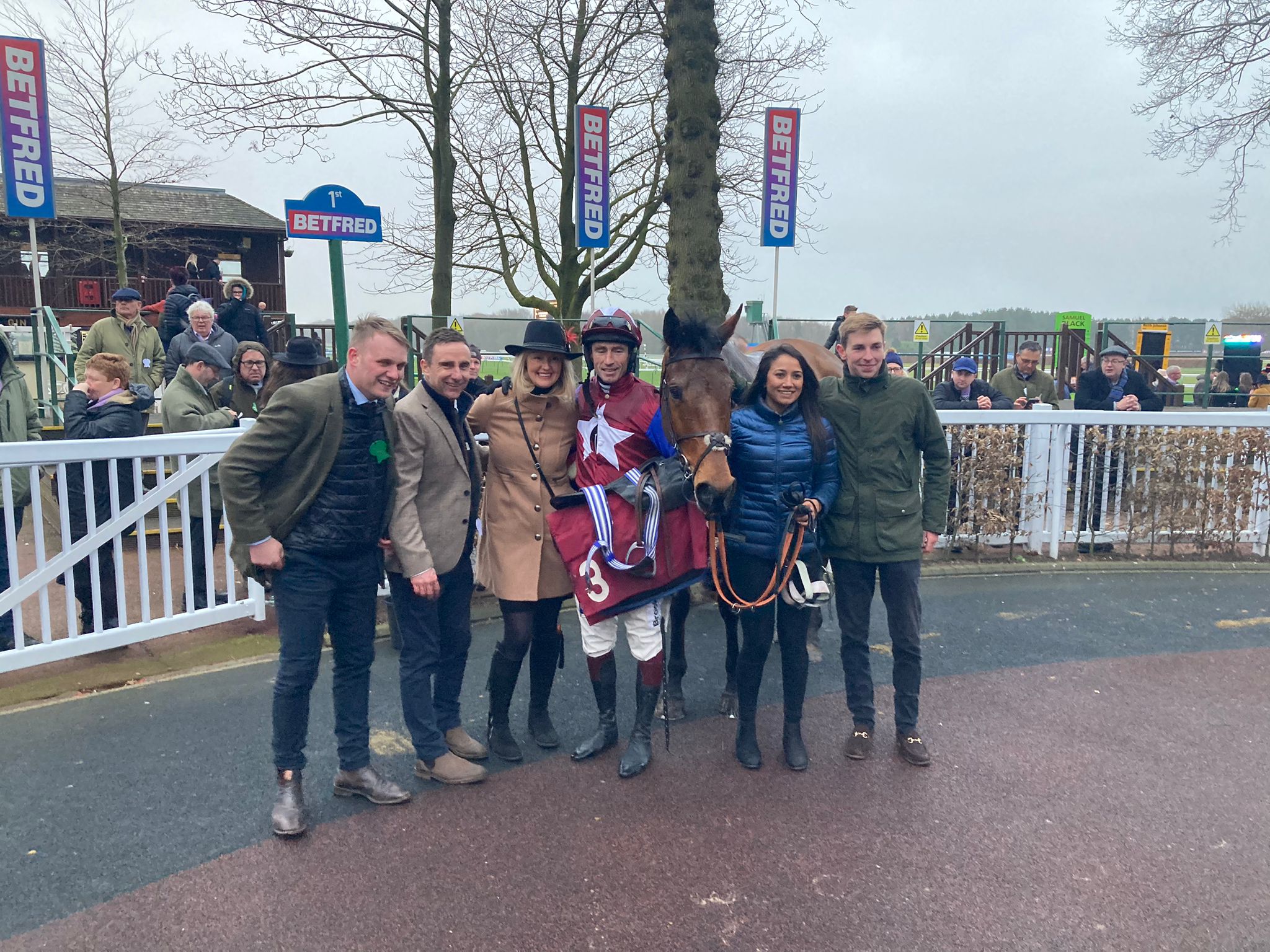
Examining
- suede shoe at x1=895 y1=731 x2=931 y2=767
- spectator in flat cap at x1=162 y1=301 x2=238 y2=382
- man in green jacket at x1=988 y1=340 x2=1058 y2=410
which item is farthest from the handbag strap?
man in green jacket at x1=988 y1=340 x2=1058 y2=410

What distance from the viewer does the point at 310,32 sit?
45.5ft

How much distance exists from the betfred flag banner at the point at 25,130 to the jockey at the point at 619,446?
8575 mm

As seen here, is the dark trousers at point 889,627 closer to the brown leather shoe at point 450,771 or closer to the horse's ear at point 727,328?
the horse's ear at point 727,328

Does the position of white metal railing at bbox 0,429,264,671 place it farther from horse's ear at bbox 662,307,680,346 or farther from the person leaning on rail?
horse's ear at bbox 662,307,680,346

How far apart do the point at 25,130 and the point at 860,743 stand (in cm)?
1079

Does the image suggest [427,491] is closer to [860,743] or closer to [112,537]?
[860,743]

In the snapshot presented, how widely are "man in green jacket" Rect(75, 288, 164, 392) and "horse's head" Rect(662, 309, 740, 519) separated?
6264mm

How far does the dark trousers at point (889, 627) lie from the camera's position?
4.16m

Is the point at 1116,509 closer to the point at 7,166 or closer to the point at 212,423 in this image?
the point at 212,423

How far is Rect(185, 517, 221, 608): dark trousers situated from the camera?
552 centimetres

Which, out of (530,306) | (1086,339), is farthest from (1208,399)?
(530,306)

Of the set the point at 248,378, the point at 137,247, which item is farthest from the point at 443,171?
the point at 137,247

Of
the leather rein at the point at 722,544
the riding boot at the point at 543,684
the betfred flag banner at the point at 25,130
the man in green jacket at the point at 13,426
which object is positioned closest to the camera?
the leather rein at the point at 722,544

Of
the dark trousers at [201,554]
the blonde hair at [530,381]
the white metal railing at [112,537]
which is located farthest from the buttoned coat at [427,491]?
the dark trousers at [201,554]
